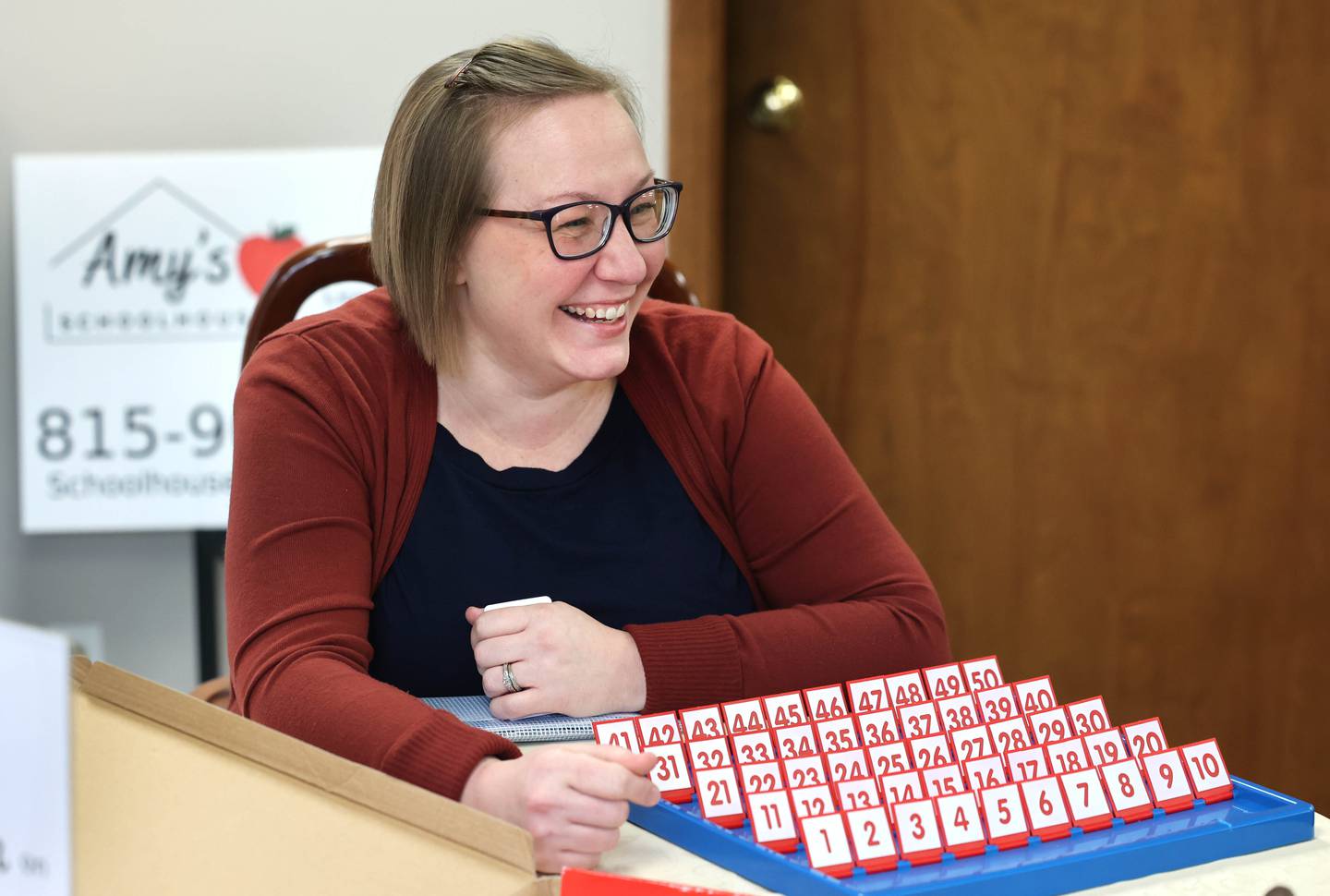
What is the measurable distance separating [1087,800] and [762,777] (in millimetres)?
180

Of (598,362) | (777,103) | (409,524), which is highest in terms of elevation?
(777,103)

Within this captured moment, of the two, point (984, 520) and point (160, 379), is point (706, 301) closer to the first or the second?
point (984, 520)

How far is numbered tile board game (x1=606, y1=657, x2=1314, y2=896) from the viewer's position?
0.72m

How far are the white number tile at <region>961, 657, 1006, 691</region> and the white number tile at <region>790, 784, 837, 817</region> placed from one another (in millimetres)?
229

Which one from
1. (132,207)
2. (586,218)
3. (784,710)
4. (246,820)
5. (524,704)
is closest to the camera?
(246,820)

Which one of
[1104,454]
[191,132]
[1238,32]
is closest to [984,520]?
[1104,454]

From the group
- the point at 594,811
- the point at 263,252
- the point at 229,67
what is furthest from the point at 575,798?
the point at 229,67

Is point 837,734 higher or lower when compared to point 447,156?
lower

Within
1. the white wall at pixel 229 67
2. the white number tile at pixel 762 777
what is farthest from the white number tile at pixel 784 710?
the white wall at pixel 229 67

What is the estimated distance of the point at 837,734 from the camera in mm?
854

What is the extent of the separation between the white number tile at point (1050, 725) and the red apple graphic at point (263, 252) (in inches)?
65.5

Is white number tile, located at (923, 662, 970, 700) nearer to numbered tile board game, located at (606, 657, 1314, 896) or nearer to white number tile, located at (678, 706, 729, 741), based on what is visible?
numbered tile board game, located at (606, 657, 1314, 896)

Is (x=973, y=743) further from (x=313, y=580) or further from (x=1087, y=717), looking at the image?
(x=313, y=580)

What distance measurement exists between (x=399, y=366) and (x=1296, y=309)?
5.34ft
